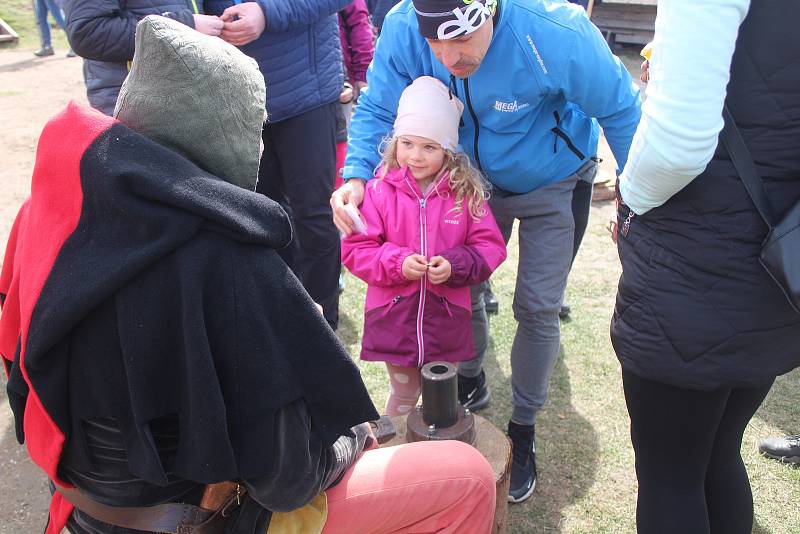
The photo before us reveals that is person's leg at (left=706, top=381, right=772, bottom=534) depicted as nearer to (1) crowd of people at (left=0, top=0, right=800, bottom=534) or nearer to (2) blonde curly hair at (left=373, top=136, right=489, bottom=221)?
(1) crowd of people at (left=0, top=0, right=800, bottom=534)

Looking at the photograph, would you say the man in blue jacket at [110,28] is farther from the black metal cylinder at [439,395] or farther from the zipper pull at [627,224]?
the zipper pull at [627,224]

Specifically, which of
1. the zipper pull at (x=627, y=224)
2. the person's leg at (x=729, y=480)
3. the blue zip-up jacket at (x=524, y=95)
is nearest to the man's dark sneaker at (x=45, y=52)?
the blue zip-up jacket at (x=524, y=95)

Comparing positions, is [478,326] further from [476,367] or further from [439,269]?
[439,269]

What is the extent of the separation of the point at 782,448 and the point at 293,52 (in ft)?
8.76

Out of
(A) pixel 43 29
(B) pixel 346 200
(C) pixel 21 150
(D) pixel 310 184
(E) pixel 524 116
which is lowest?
(A) pixel 43 29

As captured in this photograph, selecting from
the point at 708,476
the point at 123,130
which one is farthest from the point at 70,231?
the point at 708,476

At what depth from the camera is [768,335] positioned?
154cm

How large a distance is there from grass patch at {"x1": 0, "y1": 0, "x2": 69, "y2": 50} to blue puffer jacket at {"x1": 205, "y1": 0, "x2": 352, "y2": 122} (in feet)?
32.7

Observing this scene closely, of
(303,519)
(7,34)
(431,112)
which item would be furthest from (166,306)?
(7,34)

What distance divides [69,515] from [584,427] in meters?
2.13

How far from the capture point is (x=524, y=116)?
239 cm

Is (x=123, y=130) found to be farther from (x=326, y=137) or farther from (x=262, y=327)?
(x=326, y=137)

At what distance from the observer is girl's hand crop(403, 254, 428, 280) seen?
95.7 inches

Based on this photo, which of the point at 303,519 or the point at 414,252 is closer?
the point at 303,519
